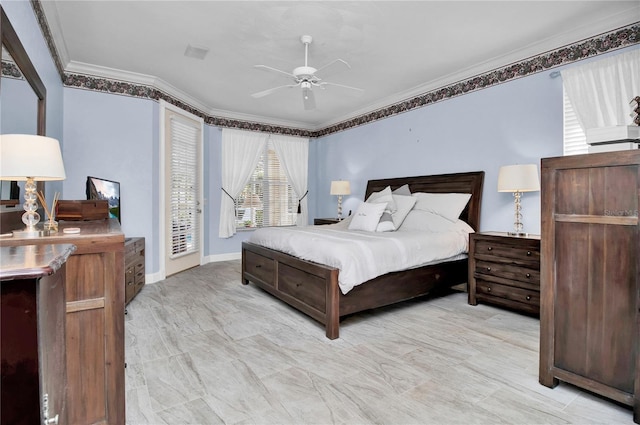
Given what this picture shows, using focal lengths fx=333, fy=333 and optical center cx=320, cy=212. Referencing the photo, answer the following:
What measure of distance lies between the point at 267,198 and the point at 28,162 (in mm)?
4981

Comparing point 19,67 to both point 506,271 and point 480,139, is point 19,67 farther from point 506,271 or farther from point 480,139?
point 480,139

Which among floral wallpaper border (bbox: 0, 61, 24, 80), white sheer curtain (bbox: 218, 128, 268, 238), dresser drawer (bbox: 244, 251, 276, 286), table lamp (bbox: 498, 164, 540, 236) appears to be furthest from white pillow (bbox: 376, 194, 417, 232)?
floral wallpaper border (bbox: 0, 61, 24, 80)

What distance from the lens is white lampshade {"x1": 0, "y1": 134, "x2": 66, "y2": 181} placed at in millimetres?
1500

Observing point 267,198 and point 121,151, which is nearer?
point 121,151

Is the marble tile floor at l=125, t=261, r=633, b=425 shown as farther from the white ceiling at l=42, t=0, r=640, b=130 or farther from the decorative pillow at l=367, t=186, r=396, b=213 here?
the white ceiling at l=42, t=0, r=640, b=130

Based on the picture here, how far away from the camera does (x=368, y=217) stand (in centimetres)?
404

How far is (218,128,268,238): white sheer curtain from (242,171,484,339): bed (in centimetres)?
188

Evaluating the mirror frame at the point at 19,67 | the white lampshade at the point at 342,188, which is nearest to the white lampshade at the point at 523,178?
the white lampshade at the point at 342,188

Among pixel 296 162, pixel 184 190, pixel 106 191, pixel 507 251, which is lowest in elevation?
pixel 507 251

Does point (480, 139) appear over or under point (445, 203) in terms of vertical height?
over

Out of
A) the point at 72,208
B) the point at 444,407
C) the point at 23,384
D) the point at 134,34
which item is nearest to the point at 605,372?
the point at 444,407

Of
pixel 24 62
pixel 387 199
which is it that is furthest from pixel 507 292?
pixel 24 62

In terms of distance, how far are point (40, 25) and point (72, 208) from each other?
5.55 feet

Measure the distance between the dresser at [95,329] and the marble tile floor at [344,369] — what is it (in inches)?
13.6
